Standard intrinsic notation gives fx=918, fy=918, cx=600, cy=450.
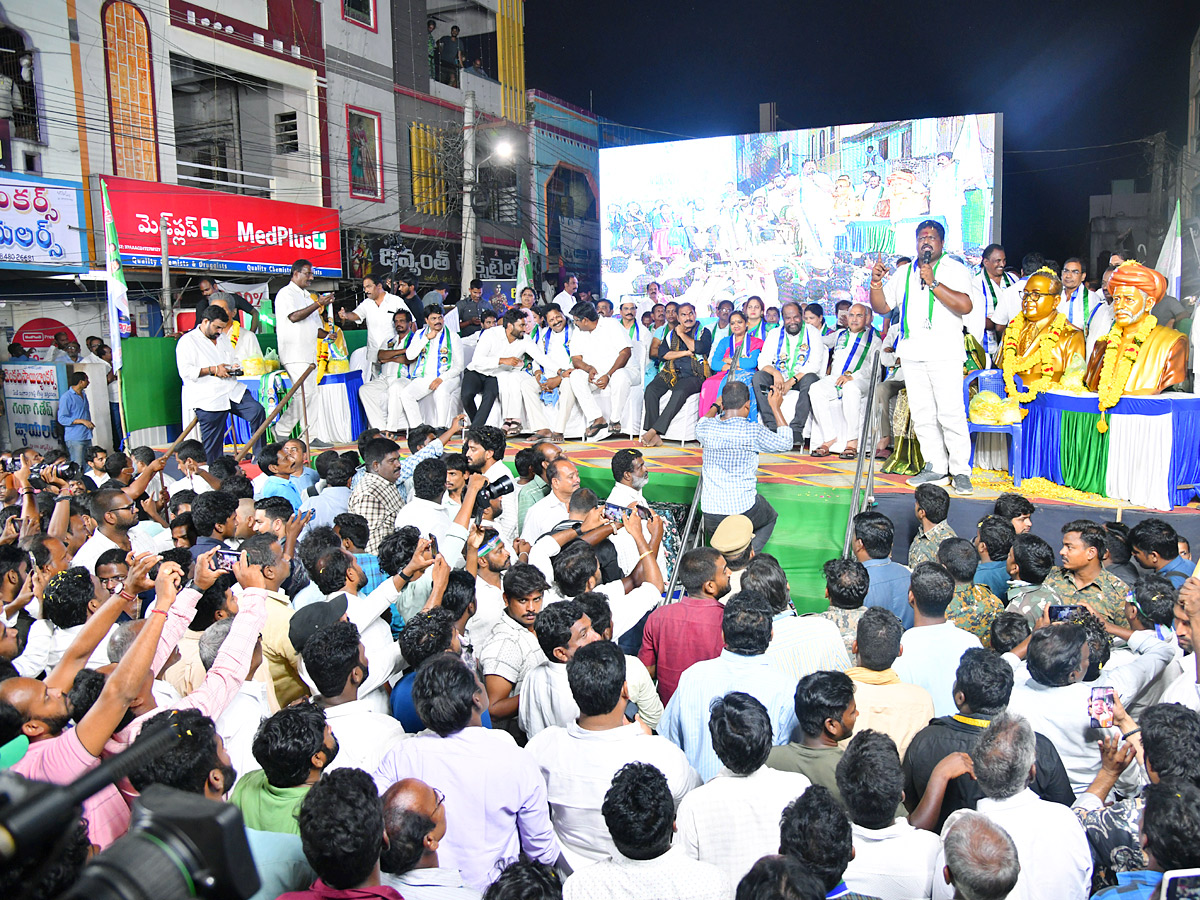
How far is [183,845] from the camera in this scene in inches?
39.2

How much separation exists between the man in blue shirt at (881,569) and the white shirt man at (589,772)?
1.99m

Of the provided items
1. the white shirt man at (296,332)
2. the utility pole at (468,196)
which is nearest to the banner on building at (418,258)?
the utility pole at (468,196)

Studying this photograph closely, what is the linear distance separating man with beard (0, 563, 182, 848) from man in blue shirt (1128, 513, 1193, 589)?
419cm

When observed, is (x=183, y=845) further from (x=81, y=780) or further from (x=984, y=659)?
(x=984, y=659)

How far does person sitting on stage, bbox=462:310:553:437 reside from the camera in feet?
30.8

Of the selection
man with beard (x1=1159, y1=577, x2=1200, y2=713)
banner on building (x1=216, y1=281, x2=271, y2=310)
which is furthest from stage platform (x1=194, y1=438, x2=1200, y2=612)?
banner on building (x1=216, y1=281, x2=271, y2=310)

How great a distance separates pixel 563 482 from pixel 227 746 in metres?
2.53

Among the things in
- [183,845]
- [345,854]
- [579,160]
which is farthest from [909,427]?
[579,160]

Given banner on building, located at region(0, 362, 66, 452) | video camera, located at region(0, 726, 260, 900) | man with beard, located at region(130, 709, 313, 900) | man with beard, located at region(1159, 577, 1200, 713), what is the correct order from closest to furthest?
1. video camera, located at region(0, 726, 260, 900)
2. man with beard, located at region(130, 709, 313, 900)
3. man with beard, located at region(1159, 577, 1200, 713)
4. banner on building, located at region(0, 362, 66, 452)

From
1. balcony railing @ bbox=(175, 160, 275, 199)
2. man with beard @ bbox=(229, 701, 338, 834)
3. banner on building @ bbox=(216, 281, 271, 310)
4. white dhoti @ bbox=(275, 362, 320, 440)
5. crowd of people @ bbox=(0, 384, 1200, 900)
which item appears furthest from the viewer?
balcony railing @ bbox=(175, 160, 275, 199)

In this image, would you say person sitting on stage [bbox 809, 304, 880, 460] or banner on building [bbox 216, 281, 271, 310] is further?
banner on building [bbox 216, 281, 271, 310]

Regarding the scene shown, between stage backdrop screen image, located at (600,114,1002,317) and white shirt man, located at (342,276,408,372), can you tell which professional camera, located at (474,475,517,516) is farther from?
stage backdrop screen image, located at (600,114,1002,317)

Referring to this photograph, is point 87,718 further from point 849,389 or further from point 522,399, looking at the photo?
point 522,399

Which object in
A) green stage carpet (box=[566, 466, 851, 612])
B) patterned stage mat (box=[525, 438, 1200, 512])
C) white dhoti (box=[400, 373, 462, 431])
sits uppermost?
white dhoti (box=[400, 373, 462, 431])
